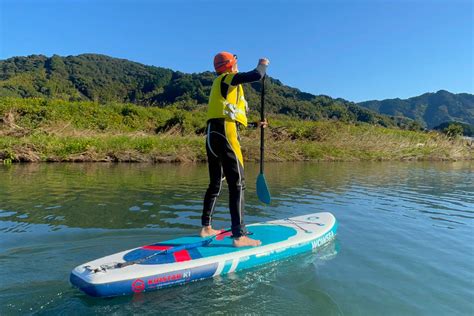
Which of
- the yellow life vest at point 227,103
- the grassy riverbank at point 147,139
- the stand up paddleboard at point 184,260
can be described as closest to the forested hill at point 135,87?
the grassy riverbank at point 147,139

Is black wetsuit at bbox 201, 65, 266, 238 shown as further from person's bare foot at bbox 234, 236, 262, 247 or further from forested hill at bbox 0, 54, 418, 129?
forested hill at bbox 0, 54, 418, 129

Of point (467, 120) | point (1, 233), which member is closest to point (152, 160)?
point (1, 233)

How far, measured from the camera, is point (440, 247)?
5098 millimetres

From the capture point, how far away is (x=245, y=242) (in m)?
4.33

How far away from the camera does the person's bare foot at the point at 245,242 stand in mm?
4285

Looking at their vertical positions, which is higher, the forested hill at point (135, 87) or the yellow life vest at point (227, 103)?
the forested hill at point (135, 87)

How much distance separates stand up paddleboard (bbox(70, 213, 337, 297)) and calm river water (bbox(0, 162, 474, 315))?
4.6 inches

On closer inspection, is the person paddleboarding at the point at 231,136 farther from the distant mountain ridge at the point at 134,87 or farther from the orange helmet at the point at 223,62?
the distant mountain ridge at the point at 134,87

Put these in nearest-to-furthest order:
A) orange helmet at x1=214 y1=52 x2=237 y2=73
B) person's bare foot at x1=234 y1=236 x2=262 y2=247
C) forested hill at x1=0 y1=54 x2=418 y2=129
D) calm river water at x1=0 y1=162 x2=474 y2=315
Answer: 1. calm river water at x1=0 y1=162 x2=474 y2=315
2. person's bare foot at x1=234 y1=236 x2=262 y2=247
3. orange helmet at x1=214 y1=52 x2=237 y2=73
4. forested hill at x1=0 y1=54 x2=418 y2=129

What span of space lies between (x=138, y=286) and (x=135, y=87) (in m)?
86.8

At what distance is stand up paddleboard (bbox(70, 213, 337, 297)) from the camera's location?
3299mm

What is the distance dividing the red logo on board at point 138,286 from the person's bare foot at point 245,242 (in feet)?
4.04

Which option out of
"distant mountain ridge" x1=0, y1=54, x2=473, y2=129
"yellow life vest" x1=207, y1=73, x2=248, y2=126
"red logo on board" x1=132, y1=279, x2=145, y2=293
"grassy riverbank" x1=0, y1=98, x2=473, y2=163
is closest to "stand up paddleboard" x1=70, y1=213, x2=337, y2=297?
"red logo on board" x1=132, y1=279, x2=145, y2=293

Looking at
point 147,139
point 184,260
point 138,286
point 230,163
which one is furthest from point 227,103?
point 147,139
